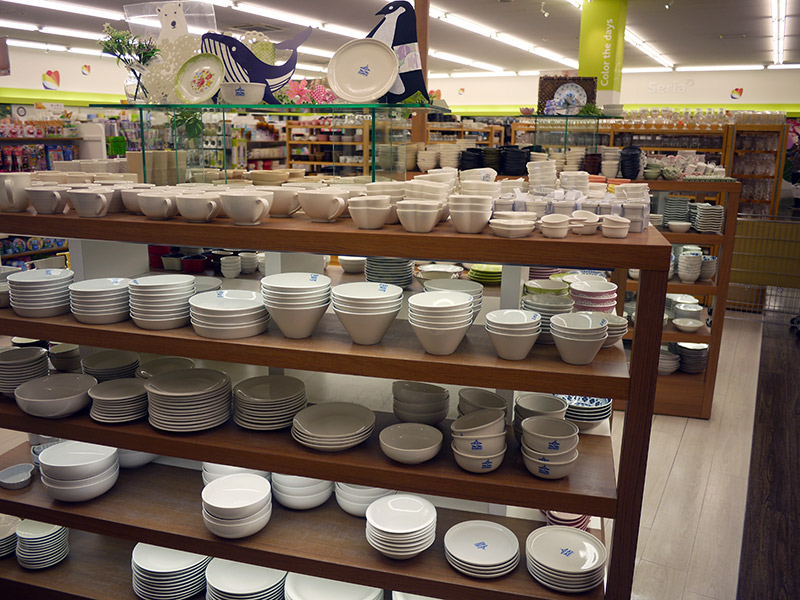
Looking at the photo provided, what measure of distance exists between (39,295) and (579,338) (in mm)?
1909

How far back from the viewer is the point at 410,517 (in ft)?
7.14

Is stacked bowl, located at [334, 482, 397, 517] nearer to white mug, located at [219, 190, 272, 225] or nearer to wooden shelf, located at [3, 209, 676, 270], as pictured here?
wooden shelf, located at [3, 209, 676, 270]

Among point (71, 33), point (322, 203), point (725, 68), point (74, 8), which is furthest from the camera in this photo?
point (725, 68)

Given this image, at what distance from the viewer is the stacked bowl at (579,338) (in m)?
1.81

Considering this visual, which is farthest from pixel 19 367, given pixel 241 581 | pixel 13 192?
pixel 241 581

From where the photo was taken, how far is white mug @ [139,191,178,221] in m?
2.12

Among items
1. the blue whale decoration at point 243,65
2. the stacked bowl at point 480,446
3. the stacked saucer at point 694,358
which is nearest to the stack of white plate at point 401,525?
the stacked bowl at point 480,446

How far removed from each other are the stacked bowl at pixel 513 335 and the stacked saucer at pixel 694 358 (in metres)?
3.49

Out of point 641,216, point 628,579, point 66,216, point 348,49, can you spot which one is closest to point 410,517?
point 628,579

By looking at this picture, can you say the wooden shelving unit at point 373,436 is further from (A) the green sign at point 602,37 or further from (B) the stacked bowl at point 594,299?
→ (A) the green sign at point 602,37

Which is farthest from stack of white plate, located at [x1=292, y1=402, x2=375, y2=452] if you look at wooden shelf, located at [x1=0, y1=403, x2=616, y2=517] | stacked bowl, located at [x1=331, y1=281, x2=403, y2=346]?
stacked bowl, located at [x1=331, y1=281, x2=403, y2=346]

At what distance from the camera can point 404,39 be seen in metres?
2.71

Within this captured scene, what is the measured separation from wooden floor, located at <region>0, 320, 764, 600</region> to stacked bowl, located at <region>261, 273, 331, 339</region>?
670mm

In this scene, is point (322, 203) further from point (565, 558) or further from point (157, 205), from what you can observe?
point (565, 558)
